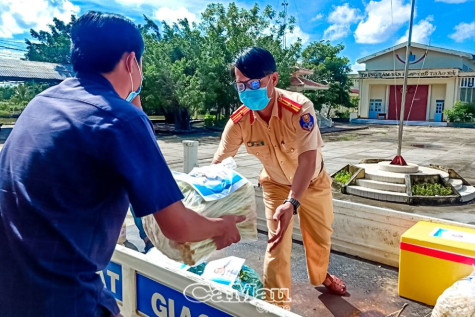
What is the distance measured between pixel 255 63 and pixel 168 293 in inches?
54.7

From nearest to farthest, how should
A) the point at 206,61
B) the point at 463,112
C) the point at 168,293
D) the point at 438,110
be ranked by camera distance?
the point at 168,293, the point at 206,61, the point at 463,112, the point at 438,110

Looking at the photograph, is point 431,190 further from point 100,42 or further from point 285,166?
point 100,42

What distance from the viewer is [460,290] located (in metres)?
2.31

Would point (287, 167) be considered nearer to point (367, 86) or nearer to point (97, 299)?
point (97, 299)

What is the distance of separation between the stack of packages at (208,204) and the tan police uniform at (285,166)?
801 mm

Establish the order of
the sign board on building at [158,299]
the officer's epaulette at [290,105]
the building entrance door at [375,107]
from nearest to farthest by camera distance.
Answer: the sign board on building at [158,299] → the officer's epaulette at [290,105] → the building entrance door at [375,107]

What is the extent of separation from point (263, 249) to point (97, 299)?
3.02 metres

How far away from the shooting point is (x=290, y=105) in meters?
2.51

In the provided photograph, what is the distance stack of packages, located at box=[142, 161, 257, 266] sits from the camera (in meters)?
1.57

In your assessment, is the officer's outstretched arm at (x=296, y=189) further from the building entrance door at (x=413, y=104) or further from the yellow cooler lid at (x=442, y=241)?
the building entrance door at (x=413, y=104)

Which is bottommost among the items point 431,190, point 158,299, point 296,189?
point 431,190

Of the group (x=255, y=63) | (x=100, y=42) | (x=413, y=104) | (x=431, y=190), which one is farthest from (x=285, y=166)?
(x=413, y=104)

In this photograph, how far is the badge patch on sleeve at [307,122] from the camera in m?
2.44

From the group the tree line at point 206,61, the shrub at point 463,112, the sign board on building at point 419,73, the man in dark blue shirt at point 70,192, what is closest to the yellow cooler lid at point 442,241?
the man in dark blue shirt at point 70,192
